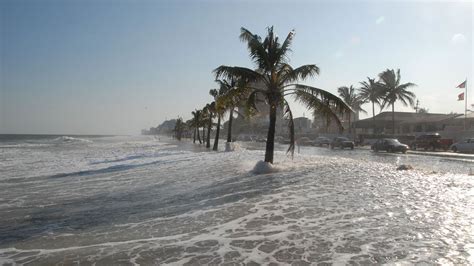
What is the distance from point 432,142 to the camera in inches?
1307

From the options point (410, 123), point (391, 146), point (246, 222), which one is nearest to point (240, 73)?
point (246, 222)

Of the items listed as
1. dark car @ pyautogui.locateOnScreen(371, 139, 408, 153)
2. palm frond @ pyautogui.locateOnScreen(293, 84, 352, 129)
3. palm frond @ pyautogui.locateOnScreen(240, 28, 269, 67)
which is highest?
palm frond @ pyautogui.locateOnScreen(240, 28, 269, 67)

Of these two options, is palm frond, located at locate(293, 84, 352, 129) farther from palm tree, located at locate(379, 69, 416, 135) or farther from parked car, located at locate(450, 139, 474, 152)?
palm tree, located at locate(379, 69, 416, 135)

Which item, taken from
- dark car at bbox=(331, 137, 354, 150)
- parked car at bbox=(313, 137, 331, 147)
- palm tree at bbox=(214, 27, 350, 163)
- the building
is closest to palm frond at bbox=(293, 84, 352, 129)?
palm tree at bbox=(214, 27, 350, 163)

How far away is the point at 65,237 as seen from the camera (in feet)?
18.9

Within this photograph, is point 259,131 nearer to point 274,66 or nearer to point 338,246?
point 274,66

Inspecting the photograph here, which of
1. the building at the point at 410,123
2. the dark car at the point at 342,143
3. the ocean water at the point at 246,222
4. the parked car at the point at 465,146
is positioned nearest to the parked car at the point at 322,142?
the dark car at the point at 342,143

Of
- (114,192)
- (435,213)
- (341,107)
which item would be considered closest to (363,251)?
(435,213)

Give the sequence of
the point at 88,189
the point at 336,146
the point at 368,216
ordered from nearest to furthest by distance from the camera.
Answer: the point at 368,216, the point at 88,189, the point at 336,146

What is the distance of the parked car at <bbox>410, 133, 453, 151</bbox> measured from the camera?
1304 inches

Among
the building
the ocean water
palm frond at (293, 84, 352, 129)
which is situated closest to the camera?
the ocean water

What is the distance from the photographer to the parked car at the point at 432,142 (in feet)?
109

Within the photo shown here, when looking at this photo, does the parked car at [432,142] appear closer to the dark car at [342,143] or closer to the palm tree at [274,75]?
the dark car at [342,143]

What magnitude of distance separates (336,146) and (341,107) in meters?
28.1
